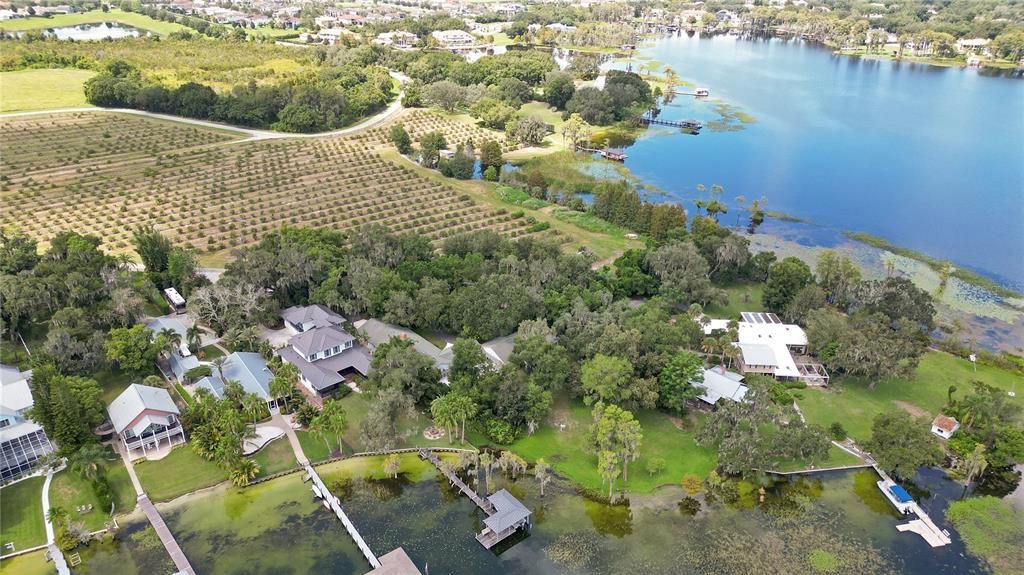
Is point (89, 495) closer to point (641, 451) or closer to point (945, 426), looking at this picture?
point (641, 451)

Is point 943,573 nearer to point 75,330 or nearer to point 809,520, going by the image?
point 809,520

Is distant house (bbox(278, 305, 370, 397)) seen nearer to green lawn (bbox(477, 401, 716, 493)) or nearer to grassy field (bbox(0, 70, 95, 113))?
green lawn (bbox(477, 401, 716, 493))

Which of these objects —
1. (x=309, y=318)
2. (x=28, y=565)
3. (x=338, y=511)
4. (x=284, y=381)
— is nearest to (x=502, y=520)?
(x=338, y=511)

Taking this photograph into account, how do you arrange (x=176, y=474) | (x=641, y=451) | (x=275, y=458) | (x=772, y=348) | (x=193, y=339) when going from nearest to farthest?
1. (x=176, y=474)
2. (x=275, y=458)
3. (x=641, y=451)
4. (x=193, y=339)
5. (x=772, y=348)

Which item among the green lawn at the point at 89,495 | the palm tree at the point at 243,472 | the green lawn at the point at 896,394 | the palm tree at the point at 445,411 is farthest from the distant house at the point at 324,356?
the green lawn at the point at 896,394

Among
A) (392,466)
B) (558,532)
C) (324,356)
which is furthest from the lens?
(324,356)

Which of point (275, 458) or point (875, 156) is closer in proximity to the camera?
point (275, 458)

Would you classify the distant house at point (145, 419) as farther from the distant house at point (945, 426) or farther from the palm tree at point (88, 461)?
the distant house at point (945, 426)

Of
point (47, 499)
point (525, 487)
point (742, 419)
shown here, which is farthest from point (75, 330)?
point (742, 419)
